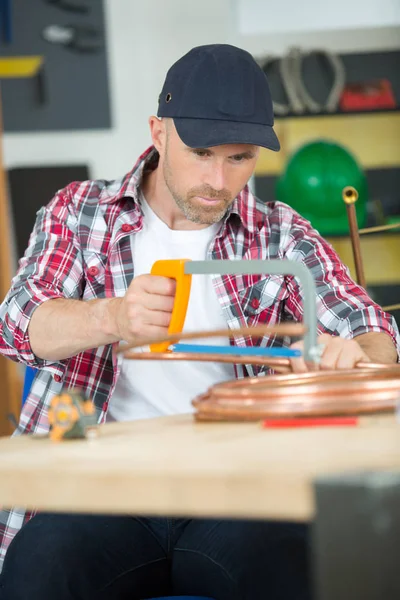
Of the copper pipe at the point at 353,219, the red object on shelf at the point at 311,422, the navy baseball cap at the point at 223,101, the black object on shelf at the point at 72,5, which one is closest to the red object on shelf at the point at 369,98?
the black object on shelf at the point at 72,5

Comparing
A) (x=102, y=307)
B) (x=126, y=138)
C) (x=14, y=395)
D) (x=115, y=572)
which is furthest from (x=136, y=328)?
(x=126, y=138)

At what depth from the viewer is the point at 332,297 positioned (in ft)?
5.36

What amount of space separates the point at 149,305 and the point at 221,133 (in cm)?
46

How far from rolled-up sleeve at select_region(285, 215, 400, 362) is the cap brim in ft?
0.79

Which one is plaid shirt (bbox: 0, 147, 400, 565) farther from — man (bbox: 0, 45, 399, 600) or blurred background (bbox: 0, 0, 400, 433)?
blurred background (bbox: 0, 0, 400, 433)

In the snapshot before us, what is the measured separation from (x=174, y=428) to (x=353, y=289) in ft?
2.31

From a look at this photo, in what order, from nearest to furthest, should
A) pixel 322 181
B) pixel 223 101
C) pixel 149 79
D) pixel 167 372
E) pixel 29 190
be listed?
pixel 223 101 < pixel 167 372 < pixel 322 181 < pixel 29 190 < pixel 149 79

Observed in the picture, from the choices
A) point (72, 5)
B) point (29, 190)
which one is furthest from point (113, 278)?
point (72, 5)

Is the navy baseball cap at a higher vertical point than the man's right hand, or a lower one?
higher

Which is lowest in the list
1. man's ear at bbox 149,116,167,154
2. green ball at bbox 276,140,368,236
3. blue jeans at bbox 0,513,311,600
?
green ball at bbox 276,140,368,236

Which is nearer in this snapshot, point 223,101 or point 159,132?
point 223,101

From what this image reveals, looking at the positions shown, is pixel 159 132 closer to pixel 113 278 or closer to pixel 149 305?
pixel 113 278

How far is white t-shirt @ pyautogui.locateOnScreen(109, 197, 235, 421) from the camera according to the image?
161cm

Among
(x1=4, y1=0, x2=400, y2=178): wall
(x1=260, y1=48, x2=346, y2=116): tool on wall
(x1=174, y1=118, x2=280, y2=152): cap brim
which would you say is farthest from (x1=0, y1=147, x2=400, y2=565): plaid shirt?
(x1=4, y1=0, x2=400, y2=178): wall
